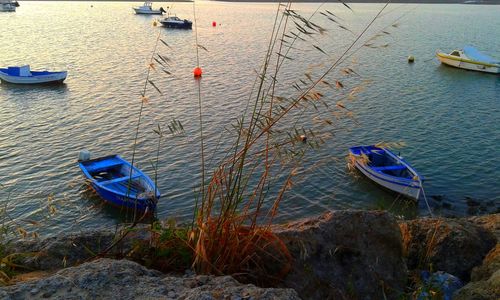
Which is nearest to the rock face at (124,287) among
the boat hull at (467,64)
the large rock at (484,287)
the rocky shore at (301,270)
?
the rocky shore at (301,270)

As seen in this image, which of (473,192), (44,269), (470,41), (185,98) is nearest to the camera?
(44,269)

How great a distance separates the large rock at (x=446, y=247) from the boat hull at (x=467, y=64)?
112 feet

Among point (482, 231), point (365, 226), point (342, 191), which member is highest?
point (365, 226)

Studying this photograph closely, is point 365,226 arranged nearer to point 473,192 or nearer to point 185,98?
point 473,192

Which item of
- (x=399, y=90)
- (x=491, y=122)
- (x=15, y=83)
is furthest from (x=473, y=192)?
(x=15, y=83)

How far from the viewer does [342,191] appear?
54.6 ft

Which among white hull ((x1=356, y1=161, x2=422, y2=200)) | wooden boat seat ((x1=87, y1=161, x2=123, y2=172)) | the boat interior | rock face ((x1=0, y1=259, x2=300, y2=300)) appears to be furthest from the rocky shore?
wooden boat seat ((x1=87, y1=161, x2=123, y2=172))

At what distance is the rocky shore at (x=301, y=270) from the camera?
317 centimetres

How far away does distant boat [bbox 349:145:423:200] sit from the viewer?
15516 mm

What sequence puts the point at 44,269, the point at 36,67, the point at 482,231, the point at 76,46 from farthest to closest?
the point at 76,46 → the point at 36,67 → the point at 482,231 → the point at 44,269

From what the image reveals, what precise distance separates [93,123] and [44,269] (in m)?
19.8

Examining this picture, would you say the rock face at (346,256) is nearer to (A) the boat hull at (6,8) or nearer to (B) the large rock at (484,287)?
(B) the large rock at (484,287)

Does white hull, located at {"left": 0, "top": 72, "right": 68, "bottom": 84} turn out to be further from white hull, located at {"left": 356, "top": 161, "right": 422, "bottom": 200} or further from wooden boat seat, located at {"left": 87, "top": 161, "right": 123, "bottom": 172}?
white hull, located at {"left": 356, "top": 161, "right": 422, "bottom": 200}

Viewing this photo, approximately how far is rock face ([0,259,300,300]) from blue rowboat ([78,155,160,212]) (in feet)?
31.9
